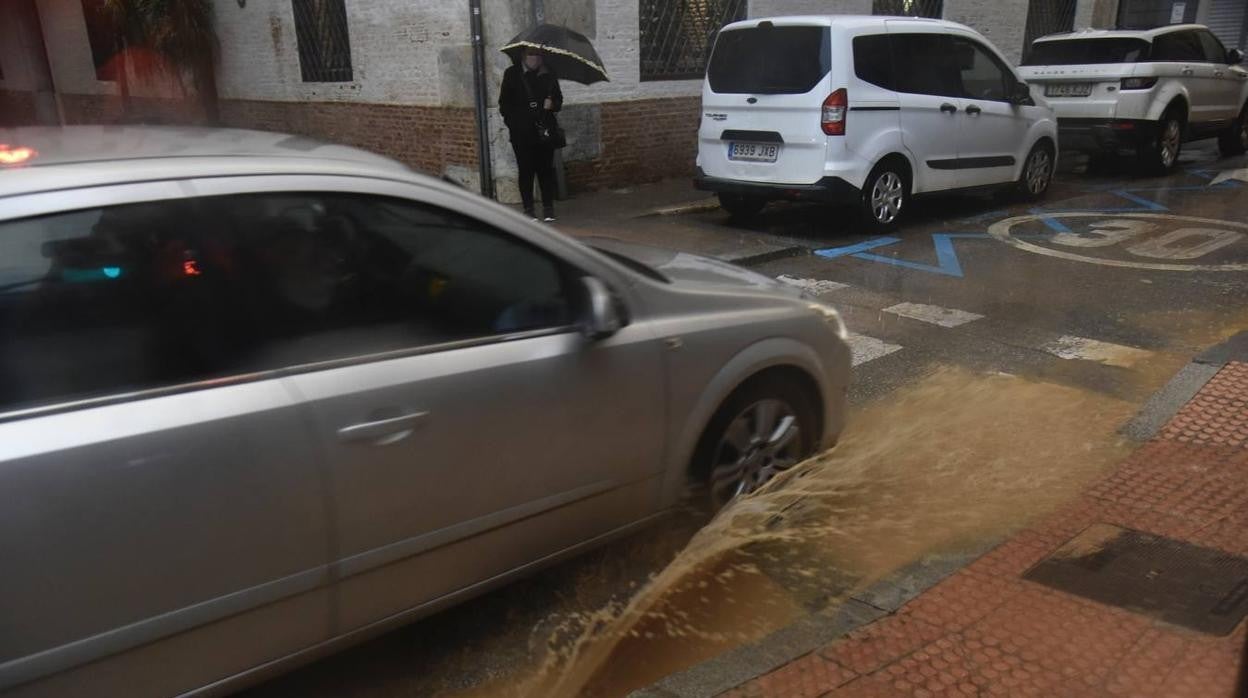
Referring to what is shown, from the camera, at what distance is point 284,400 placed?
8.16 feet

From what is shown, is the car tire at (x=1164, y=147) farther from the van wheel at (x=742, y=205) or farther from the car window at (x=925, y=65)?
the van wheel at (x=742, y=205)

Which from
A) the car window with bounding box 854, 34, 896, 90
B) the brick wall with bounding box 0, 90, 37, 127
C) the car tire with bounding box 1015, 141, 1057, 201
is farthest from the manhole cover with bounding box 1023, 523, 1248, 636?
the brick wall with bounding box 0, 90, 37, 127

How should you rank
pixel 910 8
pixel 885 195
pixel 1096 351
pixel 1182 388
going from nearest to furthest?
pixel 1182 388
pixel 1096 351
pixel 885 195
pixel 910 8

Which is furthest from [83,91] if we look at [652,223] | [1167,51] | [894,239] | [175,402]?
A: [175,402]

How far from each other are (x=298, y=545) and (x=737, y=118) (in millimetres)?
7578

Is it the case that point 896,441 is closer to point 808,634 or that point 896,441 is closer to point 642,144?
point 808,634

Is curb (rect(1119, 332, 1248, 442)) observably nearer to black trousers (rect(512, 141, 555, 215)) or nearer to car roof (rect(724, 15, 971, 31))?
car roof (rect(724, 15, 971, 31))

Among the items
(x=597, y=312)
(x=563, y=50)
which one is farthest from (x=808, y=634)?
(x=563, y=50)

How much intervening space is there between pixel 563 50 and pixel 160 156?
7.21m

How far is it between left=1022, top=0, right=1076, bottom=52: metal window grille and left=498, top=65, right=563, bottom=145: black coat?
12002 mm

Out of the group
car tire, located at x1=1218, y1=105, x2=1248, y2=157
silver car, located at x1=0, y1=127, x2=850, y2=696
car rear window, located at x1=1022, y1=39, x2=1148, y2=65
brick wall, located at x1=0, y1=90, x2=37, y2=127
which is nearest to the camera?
silver car, located at x1=0, y1=127, x2=850, y2=696

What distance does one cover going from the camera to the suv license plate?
12695mm

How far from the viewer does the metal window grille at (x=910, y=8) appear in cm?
1515

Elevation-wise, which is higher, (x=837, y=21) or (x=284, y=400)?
(x=837, y=21)
